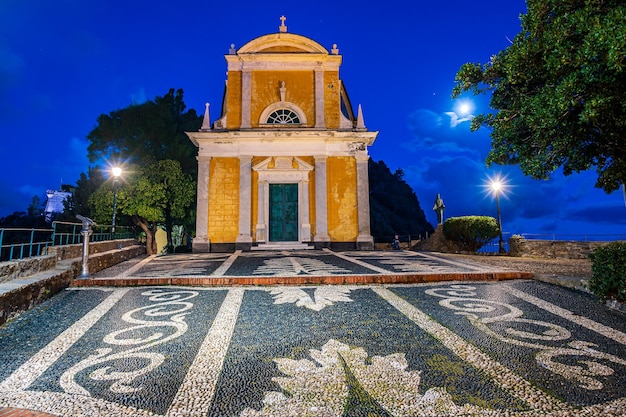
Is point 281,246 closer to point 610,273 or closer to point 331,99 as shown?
point 331,99

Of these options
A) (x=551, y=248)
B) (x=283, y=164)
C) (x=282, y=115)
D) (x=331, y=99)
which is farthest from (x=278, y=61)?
(x=551, y=248)

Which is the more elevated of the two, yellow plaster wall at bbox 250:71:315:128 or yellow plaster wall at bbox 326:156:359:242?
yellow plaster wall at bbox 250:71:315:128

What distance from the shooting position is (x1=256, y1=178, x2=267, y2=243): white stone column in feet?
45.1

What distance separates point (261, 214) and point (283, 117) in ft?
16.2

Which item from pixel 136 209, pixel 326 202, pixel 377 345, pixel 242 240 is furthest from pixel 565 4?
pixel 136 209

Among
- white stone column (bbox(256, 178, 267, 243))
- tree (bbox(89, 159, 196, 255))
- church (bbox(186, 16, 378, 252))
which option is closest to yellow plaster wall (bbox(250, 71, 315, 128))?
church (bbox(186, 16, 378, 252))

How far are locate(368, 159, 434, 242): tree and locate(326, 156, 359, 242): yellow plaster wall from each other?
21520mm

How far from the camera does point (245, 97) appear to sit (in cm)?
1498

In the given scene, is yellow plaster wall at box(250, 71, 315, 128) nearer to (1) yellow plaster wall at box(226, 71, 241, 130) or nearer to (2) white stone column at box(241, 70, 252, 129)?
(2) white stone column at box(241, 70, 252, 129)

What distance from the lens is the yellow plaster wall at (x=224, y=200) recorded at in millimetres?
13852

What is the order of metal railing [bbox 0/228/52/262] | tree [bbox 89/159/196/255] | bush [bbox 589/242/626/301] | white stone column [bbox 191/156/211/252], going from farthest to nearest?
white stone column [bbox 191/156/211/252]
tree [bbox 89/159/196/255]
metal railing [bbox 0/228/52/262]
bush [bbox 589/242/626/301]

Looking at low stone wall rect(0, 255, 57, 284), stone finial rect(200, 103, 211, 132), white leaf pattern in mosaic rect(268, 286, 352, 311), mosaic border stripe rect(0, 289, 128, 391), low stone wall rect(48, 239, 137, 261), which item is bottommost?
mosaic border stripe rect(0, 289, 128, 391)

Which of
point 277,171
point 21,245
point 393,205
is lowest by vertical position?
point 21,245

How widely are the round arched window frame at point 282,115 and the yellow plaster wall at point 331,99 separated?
118 centimetres
